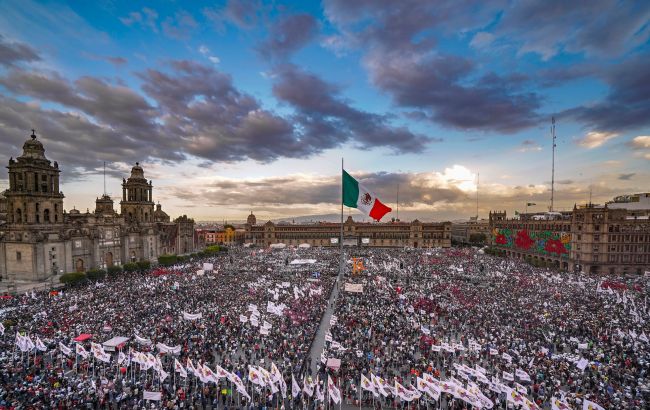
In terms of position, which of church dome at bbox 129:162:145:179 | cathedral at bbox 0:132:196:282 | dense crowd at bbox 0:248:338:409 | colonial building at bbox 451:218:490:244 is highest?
church dome at bbox 129:162:145:179

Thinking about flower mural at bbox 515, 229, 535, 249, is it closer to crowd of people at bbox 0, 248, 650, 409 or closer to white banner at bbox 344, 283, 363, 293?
crowd of people at bbox 0, 248, 650, 409

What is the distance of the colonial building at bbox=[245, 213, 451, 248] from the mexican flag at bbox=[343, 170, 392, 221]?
98712mm

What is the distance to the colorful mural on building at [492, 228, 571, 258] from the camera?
70.2 metres

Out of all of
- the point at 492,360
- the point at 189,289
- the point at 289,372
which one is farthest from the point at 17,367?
the point at 492,360

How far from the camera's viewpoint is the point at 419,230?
4968 inches

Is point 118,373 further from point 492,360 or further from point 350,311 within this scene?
point 492,360

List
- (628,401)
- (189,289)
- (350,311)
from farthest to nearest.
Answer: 1. (189,289)
2. (350,311)
3. (628,401)

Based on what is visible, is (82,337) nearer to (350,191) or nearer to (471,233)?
(350,191)

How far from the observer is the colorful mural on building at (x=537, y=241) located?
70.2m

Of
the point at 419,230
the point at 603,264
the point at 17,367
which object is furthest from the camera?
the point at 419,230

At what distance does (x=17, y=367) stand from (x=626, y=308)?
49.7 metres

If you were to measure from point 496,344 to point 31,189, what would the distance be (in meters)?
65.7

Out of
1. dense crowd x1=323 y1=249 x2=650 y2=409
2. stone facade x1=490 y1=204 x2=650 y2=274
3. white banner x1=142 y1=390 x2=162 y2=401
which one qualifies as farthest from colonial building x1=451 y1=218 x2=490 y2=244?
white banner x1=142 y1=390 x2=162 y2=401

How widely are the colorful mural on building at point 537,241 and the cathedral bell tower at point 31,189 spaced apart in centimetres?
9746
